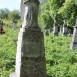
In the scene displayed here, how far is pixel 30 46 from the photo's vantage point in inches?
356

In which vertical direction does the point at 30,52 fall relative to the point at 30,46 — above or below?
below

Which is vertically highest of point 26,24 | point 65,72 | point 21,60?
point 26,24

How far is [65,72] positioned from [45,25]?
105 ft

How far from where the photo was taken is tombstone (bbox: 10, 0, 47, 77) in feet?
29.8

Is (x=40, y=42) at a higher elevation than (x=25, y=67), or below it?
higher

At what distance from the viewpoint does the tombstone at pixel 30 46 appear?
907 cm

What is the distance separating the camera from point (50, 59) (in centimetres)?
1378

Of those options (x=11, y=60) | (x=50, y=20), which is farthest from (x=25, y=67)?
(x=50, y=20)

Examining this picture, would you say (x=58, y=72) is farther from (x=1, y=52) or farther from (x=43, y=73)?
(x=1, y=52)

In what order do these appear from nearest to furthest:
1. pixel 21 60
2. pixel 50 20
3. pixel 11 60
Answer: pixel 21 60 → pixel 11 60 → pixel 50 20

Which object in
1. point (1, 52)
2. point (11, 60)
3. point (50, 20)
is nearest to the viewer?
point (11, 60)

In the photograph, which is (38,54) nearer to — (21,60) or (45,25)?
(21,60)

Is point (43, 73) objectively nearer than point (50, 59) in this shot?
Yes

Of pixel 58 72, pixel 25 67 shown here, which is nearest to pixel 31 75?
pixel 25 67
